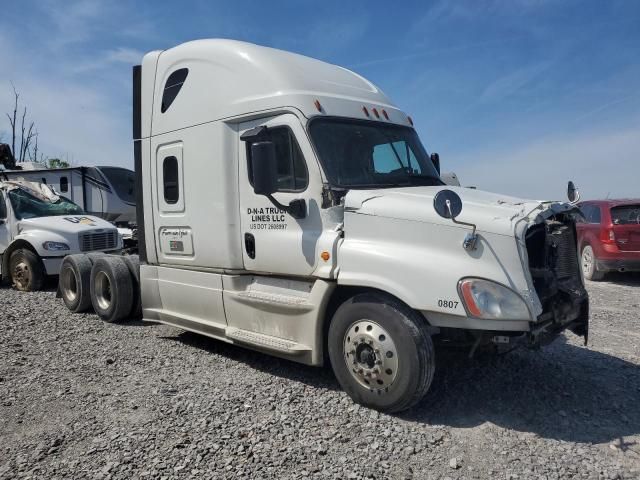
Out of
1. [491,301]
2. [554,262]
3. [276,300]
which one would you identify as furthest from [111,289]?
[554,262]

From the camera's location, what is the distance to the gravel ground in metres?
3.52

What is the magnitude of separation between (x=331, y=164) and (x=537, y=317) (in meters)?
2.14

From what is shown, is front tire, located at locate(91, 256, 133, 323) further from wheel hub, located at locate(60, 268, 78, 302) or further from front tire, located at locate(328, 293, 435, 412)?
front tire, located at locate(328, 293, 435, 412)

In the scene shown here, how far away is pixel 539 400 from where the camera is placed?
4.56 metres

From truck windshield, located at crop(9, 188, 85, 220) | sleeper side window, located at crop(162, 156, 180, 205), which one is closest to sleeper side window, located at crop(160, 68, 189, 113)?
sleeper side window, located at crop(162, 156, 180, 205)

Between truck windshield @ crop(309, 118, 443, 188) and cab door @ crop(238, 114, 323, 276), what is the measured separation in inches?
7.0

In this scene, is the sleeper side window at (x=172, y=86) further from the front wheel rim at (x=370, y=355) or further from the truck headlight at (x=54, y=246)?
the truck headlight at (x=54, y=246)

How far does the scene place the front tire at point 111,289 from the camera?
7.34m

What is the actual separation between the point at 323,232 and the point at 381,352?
1161 millimetres

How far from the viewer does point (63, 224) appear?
33.3 ft

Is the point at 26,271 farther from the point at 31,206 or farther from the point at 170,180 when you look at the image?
the point at 170,180

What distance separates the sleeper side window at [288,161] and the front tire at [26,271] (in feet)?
22.3

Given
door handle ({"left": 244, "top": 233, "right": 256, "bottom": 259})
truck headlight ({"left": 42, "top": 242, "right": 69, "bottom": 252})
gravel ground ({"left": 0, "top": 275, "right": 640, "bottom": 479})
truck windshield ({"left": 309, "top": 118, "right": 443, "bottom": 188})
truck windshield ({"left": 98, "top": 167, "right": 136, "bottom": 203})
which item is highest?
truck windshield ({"left": 98, "top": 167, "right": 136, "bottom": 203})

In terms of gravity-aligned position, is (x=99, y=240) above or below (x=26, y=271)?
above
